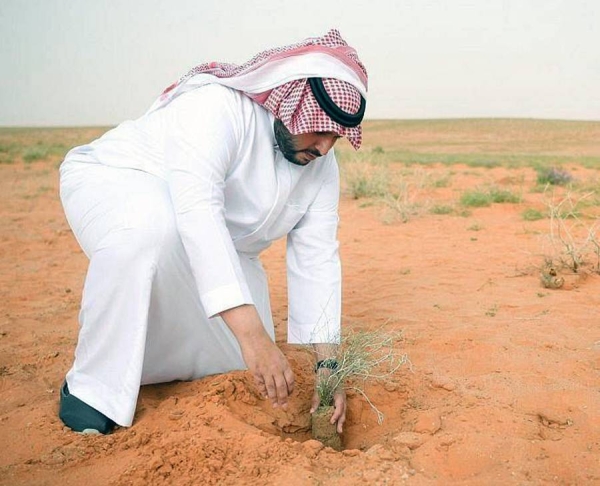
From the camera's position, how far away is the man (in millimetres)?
2154

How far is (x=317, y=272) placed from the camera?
2.83 meters

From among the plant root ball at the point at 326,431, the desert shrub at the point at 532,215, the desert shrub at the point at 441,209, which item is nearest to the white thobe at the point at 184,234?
the plant root ball at the point at 326,431

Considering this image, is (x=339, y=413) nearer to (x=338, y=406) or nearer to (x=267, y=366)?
(x=338, y=406)

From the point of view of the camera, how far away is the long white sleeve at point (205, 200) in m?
2.12

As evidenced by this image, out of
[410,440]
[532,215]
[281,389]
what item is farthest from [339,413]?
[532,215]

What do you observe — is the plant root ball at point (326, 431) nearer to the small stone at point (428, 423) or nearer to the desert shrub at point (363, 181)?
the small stone at point (428, 423)

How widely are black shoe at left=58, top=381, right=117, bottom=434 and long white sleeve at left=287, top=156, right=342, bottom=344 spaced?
2.84ft

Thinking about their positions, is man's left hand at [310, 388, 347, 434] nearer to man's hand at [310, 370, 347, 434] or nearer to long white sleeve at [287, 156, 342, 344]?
man's hand at [310, 370, 347, 434]

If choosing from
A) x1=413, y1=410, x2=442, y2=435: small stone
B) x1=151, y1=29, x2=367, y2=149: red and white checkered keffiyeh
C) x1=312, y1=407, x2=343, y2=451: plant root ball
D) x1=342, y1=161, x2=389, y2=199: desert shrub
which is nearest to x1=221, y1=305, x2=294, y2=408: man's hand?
x1=312, y1=407, x2=343, y2=451: plant root ball

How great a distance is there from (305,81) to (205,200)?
1.92 ft

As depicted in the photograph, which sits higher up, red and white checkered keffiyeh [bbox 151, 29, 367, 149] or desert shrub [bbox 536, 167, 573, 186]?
red and white checkered keffiyeh [bbox 151, 29, 367, 149]

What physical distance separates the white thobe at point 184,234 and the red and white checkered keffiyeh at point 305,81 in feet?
0.33

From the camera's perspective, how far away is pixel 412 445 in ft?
7.47

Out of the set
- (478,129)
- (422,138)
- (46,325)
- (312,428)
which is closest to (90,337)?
(312,428)
